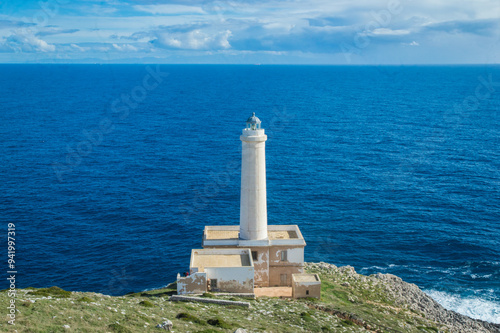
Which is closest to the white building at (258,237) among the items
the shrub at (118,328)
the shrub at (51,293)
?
the shrub at (51,293)

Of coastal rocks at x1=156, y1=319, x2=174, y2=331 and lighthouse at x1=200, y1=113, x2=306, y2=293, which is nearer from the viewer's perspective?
coastal rocks at x1=156, y1=319, x2=174, y2=331

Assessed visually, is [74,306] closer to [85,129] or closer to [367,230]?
[367,230]

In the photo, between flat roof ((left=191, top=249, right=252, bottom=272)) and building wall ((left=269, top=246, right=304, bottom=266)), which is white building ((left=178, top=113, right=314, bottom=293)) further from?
flat roof ((left=191, top=249, right=252, bottom=272))

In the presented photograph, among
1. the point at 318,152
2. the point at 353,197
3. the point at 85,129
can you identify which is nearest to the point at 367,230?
the point at 353,197

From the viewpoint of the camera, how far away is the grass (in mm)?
30453

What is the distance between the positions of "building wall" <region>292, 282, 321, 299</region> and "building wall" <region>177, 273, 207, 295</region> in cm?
916

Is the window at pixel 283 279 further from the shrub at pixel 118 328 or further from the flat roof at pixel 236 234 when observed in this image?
the shrub at pixel 118 328

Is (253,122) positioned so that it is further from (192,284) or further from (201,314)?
(201,314)

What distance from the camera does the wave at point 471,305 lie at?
53156mm

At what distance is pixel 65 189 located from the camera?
291 feet

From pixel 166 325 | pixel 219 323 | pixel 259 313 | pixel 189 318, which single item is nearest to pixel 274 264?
pixel 259 313

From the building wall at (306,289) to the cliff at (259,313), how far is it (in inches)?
46.4

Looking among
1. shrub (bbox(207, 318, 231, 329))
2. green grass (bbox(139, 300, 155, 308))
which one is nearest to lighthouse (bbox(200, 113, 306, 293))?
green grass (bbox(139, 300, 155, 308))

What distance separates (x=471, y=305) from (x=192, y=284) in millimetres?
33831
